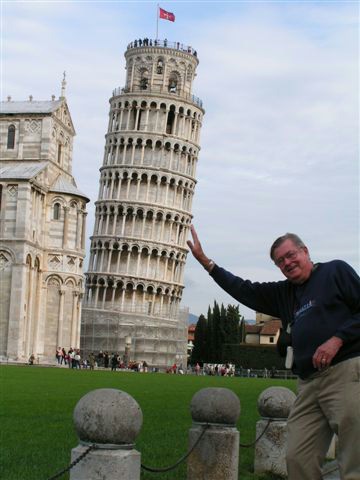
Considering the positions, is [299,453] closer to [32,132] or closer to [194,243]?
[194,243]

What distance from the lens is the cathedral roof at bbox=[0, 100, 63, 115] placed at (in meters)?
62.6

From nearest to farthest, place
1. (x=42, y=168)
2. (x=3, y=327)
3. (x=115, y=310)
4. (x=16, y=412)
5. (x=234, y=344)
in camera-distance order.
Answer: (x=16, y=412) < (x=3, y=327) < (x=42, y=168) < (x=115, y=310) < (x=234, y=344)

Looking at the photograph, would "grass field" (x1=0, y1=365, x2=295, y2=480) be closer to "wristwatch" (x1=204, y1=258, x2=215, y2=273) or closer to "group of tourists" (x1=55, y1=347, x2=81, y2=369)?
"wristwatch" (x1=204, y1=258, x2=215, y2=273)

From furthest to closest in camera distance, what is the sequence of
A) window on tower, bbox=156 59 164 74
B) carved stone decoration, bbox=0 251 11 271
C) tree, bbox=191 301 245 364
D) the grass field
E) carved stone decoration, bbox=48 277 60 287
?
1. tree, bbox=191 301 245 364
2. window on tower, bbox=156 59 164 74
3. carved stone decoration, bbox=48 277 60 287
4. carved stone decoration, bbox=0 251 11 271
5. the grass field

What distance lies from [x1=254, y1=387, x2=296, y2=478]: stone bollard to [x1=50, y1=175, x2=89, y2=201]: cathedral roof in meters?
52.4

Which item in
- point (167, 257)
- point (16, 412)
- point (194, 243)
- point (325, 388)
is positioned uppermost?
point (167, 257)

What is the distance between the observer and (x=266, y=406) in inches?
384

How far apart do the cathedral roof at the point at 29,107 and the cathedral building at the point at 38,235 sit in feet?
0.23

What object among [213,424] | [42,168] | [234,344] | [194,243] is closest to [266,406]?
[213,424]

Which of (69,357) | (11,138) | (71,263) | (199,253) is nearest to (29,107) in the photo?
(11,138)

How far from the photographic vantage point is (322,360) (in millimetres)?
5984

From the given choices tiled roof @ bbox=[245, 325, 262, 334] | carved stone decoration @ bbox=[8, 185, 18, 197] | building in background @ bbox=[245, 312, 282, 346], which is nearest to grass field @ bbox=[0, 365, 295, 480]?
carved stone decoration @ bbox=[8, 185, 18, 197]

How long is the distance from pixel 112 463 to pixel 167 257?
7499 cm

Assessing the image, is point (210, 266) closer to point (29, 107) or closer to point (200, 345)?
point (29, 107)
